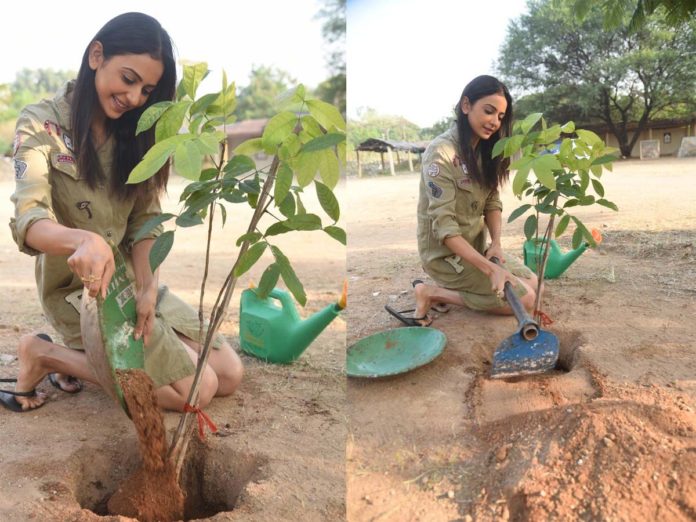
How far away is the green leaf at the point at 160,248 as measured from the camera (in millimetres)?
1240

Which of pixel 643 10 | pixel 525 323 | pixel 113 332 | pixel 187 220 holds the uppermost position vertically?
pixel 643 10

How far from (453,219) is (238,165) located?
131cm

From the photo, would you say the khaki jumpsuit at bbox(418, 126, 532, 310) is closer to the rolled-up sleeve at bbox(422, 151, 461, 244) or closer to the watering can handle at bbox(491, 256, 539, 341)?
the rolled-up sleeve at bbox(422, 151, 461, 244)

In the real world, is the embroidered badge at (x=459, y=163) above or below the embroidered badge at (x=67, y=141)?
below

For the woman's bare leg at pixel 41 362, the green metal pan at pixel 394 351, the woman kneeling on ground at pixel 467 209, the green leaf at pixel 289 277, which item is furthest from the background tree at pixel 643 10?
the woman's bare leg at pixel 41 362

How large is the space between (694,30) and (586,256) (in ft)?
6.09

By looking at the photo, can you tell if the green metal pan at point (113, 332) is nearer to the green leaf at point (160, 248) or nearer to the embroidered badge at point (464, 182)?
the green leaf at point (160, 248)

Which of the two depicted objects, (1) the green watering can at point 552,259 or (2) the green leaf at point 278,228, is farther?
(1) the green watering can at point 552,259

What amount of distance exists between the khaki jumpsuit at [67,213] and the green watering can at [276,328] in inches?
10.5

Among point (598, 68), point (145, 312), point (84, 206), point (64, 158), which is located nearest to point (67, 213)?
point (84, 206)

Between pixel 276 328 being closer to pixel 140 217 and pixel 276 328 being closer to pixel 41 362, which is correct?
pixel 140 217

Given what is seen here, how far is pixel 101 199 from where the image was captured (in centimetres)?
185

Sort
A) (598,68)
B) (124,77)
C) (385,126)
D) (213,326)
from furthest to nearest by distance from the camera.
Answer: (385,126), (598,68), (124,77), (213,326)

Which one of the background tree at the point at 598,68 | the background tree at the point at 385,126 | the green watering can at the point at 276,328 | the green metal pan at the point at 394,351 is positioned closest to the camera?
the green metal pan at the point at 394,351
